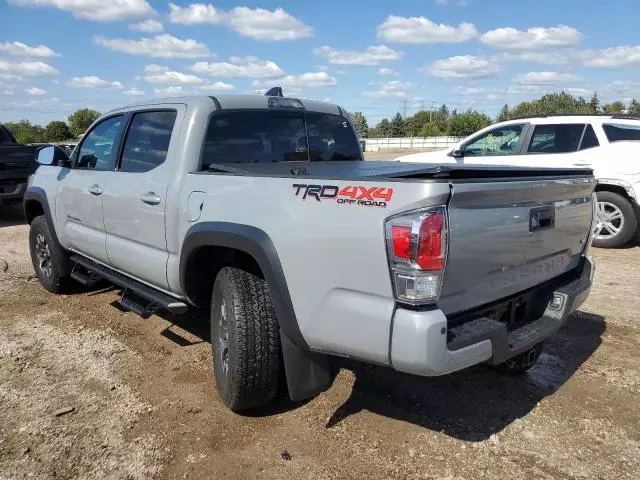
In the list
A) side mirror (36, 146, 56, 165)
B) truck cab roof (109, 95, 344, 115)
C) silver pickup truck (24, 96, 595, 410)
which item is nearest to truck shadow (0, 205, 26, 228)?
side mirror (36, 146, 56, 165)

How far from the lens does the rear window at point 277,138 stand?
379cm

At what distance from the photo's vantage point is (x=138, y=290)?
410 centimetres

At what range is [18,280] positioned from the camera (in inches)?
260

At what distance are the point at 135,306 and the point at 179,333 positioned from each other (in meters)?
0.80

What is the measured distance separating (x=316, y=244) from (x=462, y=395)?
5.53 feet

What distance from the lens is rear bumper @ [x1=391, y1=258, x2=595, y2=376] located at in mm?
2342

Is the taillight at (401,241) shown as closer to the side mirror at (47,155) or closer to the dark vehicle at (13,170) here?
the side mirror at (47,155)

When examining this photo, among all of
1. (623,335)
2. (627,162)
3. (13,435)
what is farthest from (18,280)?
(627,162)

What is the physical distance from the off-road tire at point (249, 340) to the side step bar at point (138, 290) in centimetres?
55

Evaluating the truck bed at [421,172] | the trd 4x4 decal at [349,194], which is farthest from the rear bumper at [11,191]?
the trd 4x4 decal at [349,194]

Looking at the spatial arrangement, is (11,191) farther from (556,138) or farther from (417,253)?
(417,253)

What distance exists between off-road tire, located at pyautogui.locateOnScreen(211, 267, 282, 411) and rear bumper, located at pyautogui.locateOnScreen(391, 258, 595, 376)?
869mm

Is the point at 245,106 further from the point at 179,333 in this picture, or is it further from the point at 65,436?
the point at 65,436

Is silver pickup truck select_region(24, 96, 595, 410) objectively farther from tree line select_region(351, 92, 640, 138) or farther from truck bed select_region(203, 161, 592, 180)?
tree line select_region(351, 92, 640, 138)
